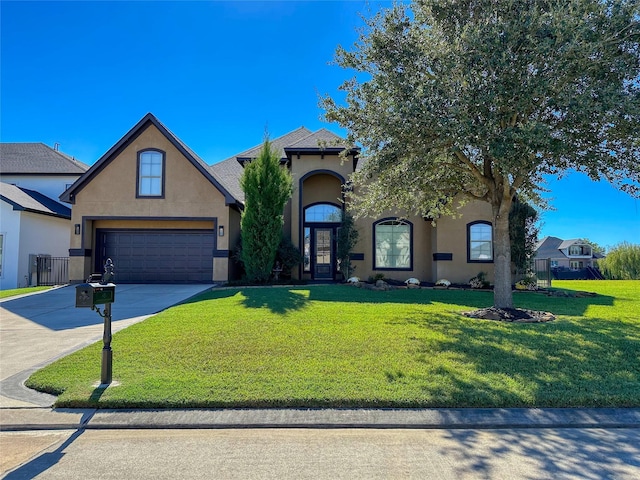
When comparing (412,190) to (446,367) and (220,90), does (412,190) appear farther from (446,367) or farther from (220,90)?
(220,90)

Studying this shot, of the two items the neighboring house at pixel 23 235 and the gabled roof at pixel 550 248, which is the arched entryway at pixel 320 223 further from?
the gabled roof at pixel 550 248

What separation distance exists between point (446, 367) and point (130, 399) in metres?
4.02

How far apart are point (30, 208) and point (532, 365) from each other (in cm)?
2062

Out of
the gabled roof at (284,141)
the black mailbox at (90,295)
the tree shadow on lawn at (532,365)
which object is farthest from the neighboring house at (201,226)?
the black mailbox at (90,295)

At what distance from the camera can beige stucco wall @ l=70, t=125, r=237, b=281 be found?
15.4 metres

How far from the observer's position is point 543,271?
17.3m

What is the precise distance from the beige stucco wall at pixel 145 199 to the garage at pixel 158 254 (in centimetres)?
71

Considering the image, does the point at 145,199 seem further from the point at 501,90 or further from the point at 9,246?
the point at 501,90

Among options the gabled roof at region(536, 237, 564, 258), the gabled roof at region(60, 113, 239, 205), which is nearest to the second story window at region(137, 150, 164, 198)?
the gabled roof at region(60, 113, 239, 205)

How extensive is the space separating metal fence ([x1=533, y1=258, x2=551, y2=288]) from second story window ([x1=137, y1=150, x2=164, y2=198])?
55.1 ft

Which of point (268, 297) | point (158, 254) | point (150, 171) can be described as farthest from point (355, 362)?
point (150, 171)

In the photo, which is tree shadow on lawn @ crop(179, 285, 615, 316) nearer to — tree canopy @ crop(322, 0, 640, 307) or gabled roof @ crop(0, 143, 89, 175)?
tree canopy @ crop(322, 0, 640, 307)

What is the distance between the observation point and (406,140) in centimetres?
828

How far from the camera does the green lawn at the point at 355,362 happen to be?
4336 millimetres
